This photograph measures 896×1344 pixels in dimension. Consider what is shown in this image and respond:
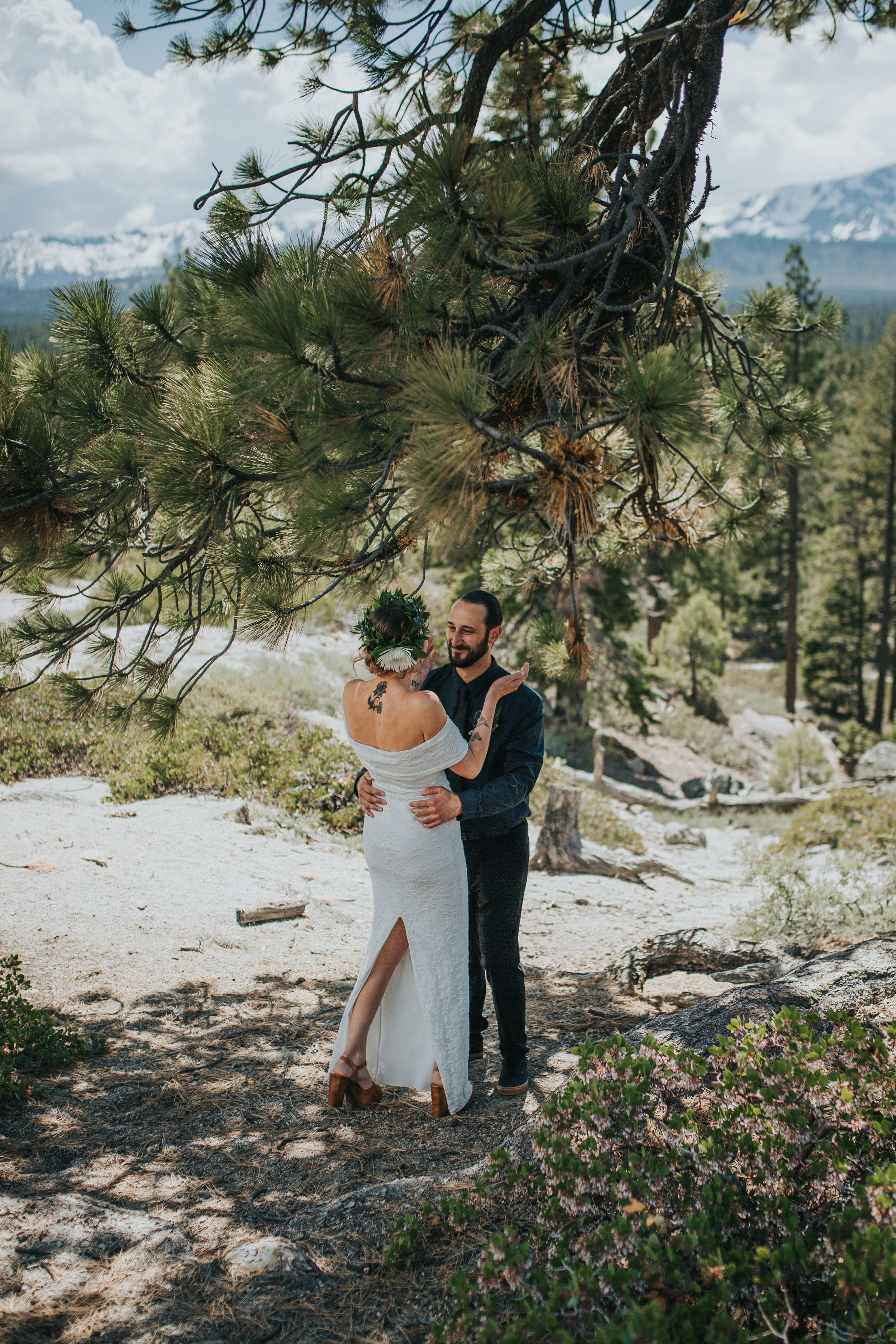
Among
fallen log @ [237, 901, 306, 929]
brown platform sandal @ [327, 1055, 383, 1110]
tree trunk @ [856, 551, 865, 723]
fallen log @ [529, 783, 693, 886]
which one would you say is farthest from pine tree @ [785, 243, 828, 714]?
brown platform sandal @ [327, 1055, 383, 1110]

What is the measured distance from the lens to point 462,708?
11.0 feet

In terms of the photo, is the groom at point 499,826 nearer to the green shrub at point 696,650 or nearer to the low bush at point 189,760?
the low bush at point 189,760

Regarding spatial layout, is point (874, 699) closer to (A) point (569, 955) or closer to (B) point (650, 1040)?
(A) point (569, 955)

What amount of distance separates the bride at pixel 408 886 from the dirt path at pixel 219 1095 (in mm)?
198

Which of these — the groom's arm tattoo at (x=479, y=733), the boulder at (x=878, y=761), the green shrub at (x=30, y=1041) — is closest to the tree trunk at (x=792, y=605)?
the boulder at (x=878, y=761)

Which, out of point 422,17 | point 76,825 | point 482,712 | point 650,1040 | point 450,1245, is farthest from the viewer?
point 76,825

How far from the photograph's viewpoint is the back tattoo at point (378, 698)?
293 cm

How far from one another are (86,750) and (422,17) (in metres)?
6.88

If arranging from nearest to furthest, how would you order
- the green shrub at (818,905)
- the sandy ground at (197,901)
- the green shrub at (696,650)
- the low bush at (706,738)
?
the sandy ground at (197,901) < the green shrub at (818,905) < the low bush at (706,738) < the green shrub at (696,650)

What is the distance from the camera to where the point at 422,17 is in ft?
14.1

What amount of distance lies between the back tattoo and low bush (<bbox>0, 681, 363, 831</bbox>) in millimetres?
4874

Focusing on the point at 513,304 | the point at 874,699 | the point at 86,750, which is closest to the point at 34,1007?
the point at 513,304

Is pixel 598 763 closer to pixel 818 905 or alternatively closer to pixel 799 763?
pixel 799 763

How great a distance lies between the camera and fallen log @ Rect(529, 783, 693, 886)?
768 cm
